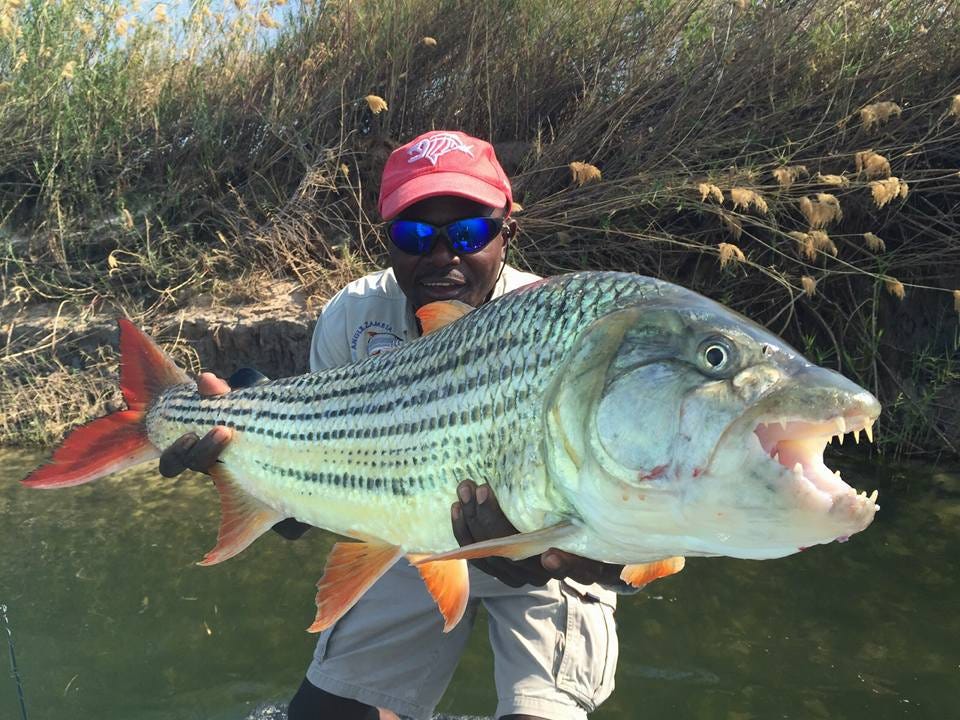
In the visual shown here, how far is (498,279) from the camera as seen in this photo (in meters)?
2.98

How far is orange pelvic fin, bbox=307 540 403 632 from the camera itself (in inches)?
77.3

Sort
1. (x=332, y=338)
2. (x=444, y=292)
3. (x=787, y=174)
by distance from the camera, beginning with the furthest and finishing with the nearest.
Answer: (x=787, y=174)
(x=332, y=338)
(x=444, y=292)

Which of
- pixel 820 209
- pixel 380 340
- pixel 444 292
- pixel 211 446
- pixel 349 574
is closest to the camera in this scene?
pixel 349 574

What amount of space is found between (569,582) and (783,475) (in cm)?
143

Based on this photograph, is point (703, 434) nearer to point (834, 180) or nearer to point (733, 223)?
point (733, 223)

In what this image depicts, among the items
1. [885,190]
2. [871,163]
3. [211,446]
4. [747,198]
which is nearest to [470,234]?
[211,446]

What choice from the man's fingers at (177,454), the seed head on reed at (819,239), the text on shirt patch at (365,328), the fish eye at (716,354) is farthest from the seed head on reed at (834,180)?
the man's fingers at (177,454)

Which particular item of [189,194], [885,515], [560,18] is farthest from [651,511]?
[189,194]

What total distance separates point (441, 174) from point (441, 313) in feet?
2.62

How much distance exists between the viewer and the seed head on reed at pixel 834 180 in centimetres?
460

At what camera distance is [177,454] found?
2.42 metres

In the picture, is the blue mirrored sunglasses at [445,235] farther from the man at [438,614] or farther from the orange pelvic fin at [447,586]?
the orange pelvic fin at [447,586]

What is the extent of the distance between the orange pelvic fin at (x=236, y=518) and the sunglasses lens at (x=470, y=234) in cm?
108

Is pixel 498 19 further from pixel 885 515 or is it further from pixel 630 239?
pixel 885 515
